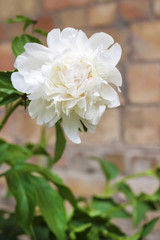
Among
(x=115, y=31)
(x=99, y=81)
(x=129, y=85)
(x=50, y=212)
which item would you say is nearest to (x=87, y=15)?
(x=115, y=31)

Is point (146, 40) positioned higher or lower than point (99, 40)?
lower

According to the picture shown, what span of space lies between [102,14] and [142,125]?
426 millimetres

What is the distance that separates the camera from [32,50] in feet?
Result: 1.35

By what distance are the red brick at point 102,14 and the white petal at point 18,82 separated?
100cm

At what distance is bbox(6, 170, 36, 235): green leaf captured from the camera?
0.60m

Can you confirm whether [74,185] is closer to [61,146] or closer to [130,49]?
[130,49]

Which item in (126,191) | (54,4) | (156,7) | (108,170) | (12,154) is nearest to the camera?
(12,154)

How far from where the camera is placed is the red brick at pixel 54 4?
4.56 feet

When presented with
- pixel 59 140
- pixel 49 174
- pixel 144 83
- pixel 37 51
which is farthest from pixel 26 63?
pixel 144 83

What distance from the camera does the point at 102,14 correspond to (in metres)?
1.36

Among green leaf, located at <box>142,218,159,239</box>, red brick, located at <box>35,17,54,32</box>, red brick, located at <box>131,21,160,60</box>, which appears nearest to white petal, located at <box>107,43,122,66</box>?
green leaf, located at <box>142,218,159,239</box>

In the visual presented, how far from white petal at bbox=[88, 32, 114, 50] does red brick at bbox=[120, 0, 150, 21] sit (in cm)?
95

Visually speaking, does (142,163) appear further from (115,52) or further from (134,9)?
(115,52)

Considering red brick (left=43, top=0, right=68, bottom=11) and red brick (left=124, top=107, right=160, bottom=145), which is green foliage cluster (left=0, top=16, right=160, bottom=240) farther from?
red brick (left=43, top=0, right=68, bottom=11)
